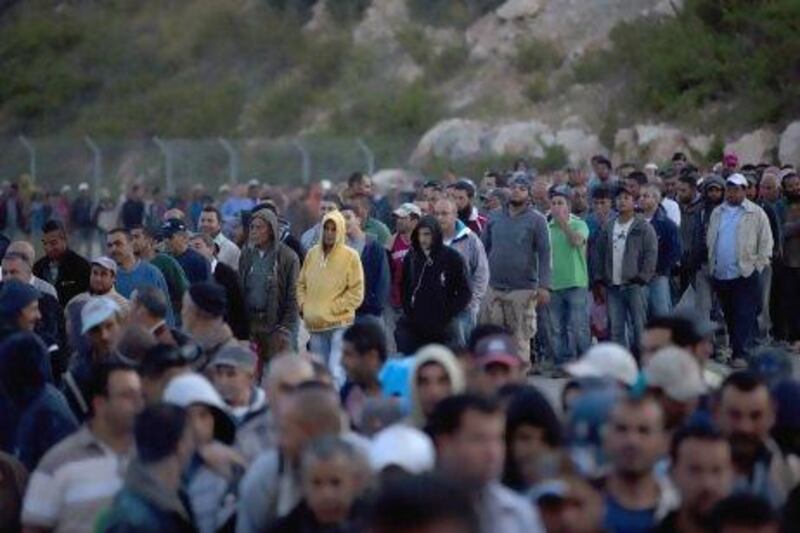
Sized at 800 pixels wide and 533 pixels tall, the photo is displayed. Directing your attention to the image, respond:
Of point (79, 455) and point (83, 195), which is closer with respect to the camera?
point (79, 455)

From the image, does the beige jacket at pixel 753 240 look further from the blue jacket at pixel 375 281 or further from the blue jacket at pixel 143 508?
the blue jacket at pixel 143 508

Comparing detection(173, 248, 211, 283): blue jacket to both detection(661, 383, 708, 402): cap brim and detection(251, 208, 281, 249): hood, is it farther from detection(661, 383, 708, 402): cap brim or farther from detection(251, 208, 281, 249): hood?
detection(661, 383, 708, 402): cap brim

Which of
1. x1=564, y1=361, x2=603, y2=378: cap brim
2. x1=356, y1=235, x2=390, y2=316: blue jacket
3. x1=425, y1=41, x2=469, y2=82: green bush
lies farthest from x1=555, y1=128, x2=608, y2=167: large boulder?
x1=564, y1=361, x2=603, y2=378: cap brim

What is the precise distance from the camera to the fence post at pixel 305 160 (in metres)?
42.2

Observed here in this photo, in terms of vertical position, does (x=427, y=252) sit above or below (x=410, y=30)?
below

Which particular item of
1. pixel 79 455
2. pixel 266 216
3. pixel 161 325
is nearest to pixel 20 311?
pixel 161 325

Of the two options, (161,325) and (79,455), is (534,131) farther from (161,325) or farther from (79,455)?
(79,455)

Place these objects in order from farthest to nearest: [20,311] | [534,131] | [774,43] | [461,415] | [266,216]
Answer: [534,131], [774,43], [266,216], [20,311], [461,415]

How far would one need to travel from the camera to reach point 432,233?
16.3 m

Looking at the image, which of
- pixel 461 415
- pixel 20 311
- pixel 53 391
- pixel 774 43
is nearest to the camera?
pixel 461 415

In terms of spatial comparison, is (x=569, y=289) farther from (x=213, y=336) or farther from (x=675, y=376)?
(x=675, y=376)

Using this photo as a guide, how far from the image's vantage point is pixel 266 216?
53.2 ft

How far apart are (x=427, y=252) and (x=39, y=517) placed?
322 inches

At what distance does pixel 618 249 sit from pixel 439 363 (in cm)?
1090
